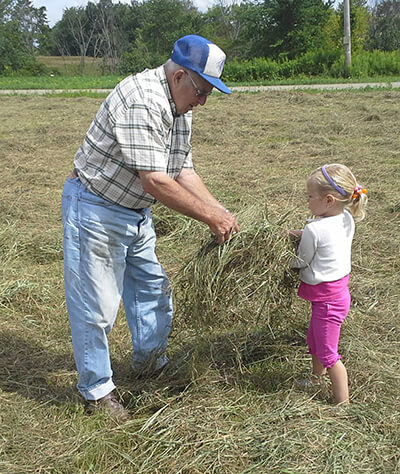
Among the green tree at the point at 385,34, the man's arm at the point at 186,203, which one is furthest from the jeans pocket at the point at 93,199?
the green tree at the point at 385,34

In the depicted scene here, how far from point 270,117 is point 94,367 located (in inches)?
427

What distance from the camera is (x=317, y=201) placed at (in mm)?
2934

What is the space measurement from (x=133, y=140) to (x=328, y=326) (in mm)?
1314

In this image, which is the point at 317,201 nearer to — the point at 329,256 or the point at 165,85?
the point at 329,256

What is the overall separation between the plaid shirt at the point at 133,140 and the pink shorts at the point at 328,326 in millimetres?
1023

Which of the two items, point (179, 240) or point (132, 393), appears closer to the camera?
point (132, 393)

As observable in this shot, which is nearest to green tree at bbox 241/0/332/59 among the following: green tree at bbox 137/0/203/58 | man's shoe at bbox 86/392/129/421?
green tree at bbox 137/0/203/58

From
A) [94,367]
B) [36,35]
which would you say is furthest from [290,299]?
[36,35]

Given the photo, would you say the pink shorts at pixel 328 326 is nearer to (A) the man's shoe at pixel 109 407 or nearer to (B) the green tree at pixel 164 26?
(A) the man's shoe at pixel 109 407

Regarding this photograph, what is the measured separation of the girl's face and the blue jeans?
847mm

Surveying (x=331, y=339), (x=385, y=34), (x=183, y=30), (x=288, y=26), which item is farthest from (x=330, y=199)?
(x=183, y=30)

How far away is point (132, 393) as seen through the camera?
3.30m

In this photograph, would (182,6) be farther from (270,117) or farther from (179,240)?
(179,240)

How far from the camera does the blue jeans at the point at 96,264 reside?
2.84 m
